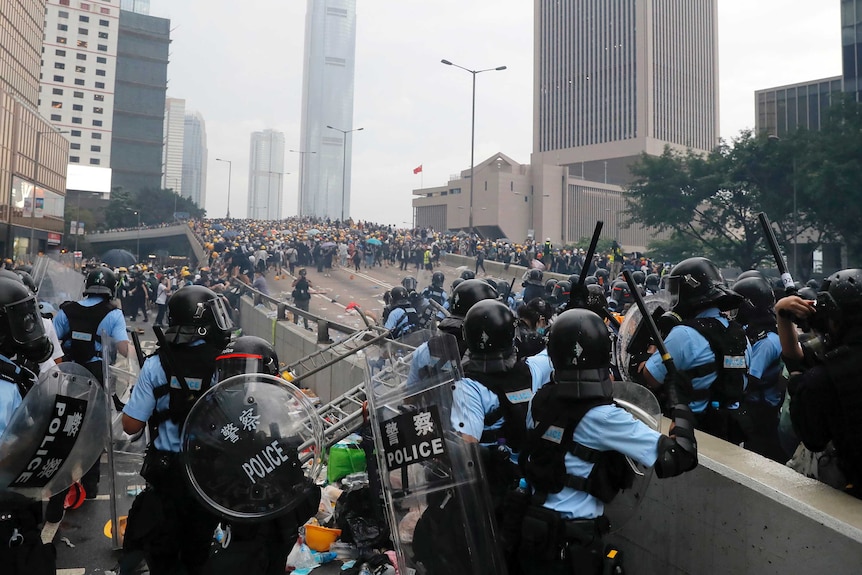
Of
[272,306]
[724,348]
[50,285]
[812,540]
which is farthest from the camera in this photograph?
[272,306]

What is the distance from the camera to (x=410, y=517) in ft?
9.65

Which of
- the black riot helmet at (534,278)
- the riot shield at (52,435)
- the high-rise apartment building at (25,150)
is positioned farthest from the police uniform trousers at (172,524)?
the high-rise apartment building at (25,150)

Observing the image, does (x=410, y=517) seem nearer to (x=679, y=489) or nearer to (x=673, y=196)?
(x=679, y=489)

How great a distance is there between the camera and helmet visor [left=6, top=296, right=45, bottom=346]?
10.1 ft

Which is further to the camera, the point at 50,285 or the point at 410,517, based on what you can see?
the point at 50,285

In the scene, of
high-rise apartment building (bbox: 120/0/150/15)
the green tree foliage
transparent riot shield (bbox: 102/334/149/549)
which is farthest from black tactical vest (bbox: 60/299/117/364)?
high-rise apartment building (bbox: 120/0/150/15)

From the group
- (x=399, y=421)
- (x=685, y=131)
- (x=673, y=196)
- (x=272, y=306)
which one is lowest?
(x=272, y=306)

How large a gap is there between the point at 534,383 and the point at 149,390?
204 cm

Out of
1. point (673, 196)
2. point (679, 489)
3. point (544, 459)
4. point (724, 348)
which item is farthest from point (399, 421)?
point (673, 196)

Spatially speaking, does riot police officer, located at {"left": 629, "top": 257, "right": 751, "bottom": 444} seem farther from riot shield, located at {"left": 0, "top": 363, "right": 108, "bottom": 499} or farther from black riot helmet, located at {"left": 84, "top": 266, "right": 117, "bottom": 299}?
black riot helmet, located at {"left": 84, "top": 266, "right": 117, "bottom": 299}

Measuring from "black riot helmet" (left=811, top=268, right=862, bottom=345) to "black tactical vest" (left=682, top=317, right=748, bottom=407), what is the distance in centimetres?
102

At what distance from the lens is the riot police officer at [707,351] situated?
3932mm

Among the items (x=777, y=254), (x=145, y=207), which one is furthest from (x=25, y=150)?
(x=777, y=254)

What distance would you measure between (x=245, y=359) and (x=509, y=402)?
4.49 ft
